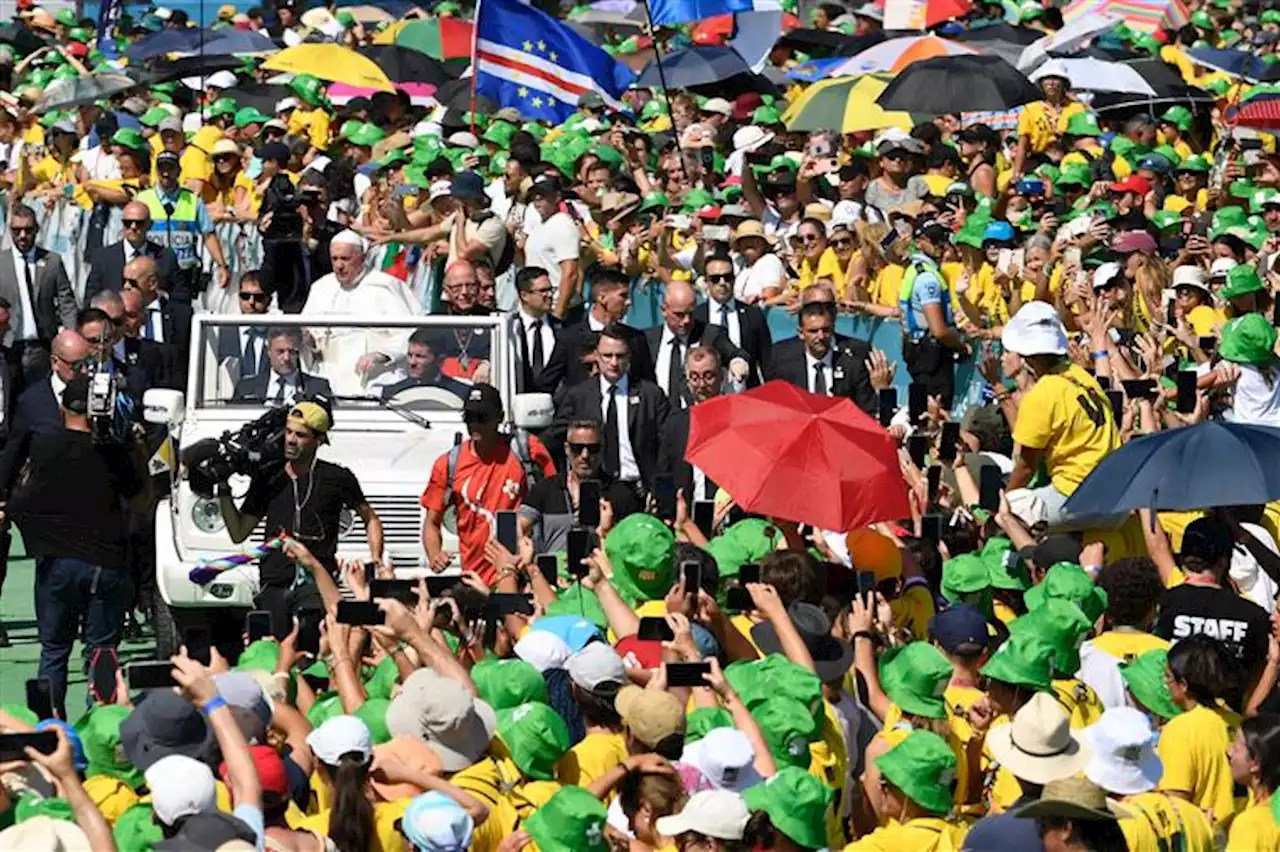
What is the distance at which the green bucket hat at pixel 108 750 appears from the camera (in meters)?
8.91

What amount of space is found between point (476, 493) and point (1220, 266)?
6278 millimetres

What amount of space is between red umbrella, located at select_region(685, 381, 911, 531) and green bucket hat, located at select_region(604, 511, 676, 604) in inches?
53.0

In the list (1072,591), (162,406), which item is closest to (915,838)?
(1072,591)

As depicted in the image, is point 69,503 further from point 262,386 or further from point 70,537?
point 262,386

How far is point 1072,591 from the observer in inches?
427

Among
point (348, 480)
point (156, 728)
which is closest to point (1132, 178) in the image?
point (348, 480)

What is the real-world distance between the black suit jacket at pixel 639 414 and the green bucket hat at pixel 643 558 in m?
4.39

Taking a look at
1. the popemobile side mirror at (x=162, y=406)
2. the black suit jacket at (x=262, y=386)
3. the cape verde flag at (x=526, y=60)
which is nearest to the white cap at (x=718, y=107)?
the cape verde flag at (x=526, y=60)

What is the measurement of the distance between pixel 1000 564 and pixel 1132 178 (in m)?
10.8

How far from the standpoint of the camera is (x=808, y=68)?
97.9 ft

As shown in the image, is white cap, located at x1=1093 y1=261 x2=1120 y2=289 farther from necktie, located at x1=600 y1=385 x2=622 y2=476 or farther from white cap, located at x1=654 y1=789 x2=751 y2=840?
white cap, located at x1=654 y1=789 x2=751 y2=840

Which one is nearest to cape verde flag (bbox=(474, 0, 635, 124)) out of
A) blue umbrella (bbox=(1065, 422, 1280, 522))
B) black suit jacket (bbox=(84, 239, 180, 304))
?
black suit jacket (bbox=(84, 239, 180, 304))

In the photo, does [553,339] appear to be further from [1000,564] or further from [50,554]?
[1000,564]

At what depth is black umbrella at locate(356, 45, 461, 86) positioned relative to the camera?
29.4 metres
